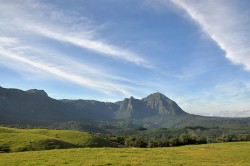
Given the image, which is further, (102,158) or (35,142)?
(35,142)

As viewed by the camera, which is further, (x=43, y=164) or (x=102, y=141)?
(x=102, y=141)

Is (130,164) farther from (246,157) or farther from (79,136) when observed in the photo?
(79,136)

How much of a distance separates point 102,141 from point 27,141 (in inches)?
963

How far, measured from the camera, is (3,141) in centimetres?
6469

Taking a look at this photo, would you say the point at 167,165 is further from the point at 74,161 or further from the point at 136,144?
the point at 136,144

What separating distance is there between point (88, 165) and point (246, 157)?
31964mm

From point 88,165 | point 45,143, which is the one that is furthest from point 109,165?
point 45,143

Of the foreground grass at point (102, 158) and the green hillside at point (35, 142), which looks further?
the green hillside at point (35, 142)

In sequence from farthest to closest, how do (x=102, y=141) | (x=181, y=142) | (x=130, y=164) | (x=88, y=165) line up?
(x=181, y=142) < (x=102, y=141) < (x=130, y=164) < (x=88, y=165)

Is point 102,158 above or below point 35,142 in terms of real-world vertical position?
below

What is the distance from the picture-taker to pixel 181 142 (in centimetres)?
13975

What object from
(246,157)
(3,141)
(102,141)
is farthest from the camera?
(102,141)

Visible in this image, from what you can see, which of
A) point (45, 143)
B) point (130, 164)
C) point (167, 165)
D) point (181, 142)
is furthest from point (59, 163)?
point (181, 142)

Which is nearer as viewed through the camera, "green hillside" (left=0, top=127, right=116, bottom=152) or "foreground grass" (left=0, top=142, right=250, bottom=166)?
"foreground grass" (left=0, top=142, right=250, bottom=166)
